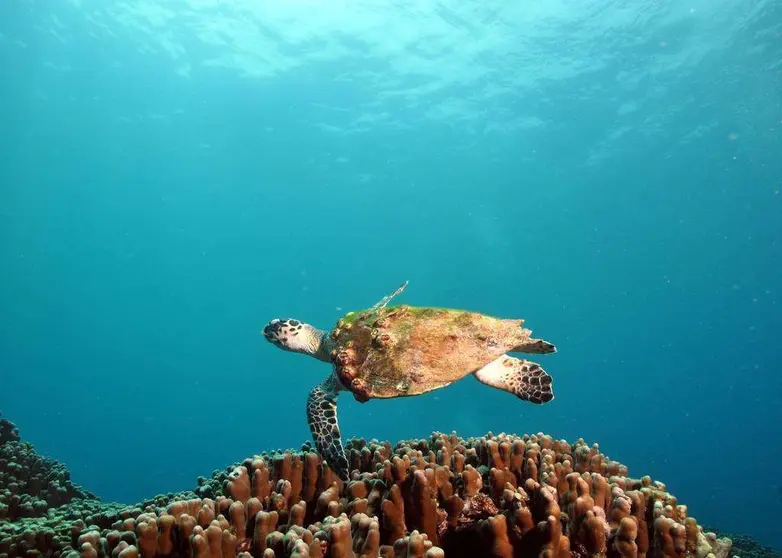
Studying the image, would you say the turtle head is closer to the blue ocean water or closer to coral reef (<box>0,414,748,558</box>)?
coral reef (<box>0,414,748,558</box>)

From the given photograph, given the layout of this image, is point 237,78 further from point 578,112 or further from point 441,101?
point 578,112

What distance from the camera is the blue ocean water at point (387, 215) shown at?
32719 millimetres

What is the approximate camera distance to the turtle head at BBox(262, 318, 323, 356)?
20.1ft

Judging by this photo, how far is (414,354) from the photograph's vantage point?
434 cm

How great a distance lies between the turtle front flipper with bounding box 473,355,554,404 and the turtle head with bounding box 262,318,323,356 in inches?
94.4

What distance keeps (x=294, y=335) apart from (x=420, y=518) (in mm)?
3514

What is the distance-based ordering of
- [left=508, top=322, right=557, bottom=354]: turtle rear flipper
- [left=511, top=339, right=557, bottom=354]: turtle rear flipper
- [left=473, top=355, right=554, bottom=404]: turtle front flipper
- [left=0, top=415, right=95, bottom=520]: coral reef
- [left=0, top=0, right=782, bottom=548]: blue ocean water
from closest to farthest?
[left=508, top=322, right=557, bottom=354]: turtle rear flipper → [left=511, top=339, right=557, bottom=354]: turtle rear flipper → [left=473, top=355, right=554, bottom=404]: turtle front flipper → [left=0, top=415, right=95, bottom=520]: coral reef → [left=0, top=0, right=782, bottom=548]: blue ocean water

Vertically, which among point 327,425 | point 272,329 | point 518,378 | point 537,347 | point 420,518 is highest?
point 272,329

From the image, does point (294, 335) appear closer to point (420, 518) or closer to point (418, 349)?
point (418, 349)

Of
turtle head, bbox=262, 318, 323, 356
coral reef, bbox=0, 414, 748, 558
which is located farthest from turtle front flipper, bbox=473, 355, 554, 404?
turtle head, bbox=262, 318, 323, 356

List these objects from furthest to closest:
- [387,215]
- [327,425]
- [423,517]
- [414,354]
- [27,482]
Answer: [387,215] < [27,482] < [327,425] < [414,354] < [423,517]

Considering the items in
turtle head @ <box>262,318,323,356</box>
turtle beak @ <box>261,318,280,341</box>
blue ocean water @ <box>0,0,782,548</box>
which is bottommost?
turtle head @ <box>262,318,323,356</box>

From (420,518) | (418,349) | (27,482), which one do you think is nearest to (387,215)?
(27,482)

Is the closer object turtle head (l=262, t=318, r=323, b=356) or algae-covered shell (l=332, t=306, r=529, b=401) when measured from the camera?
algae-covered shell (l=332, t=306, r=529, b=401)
